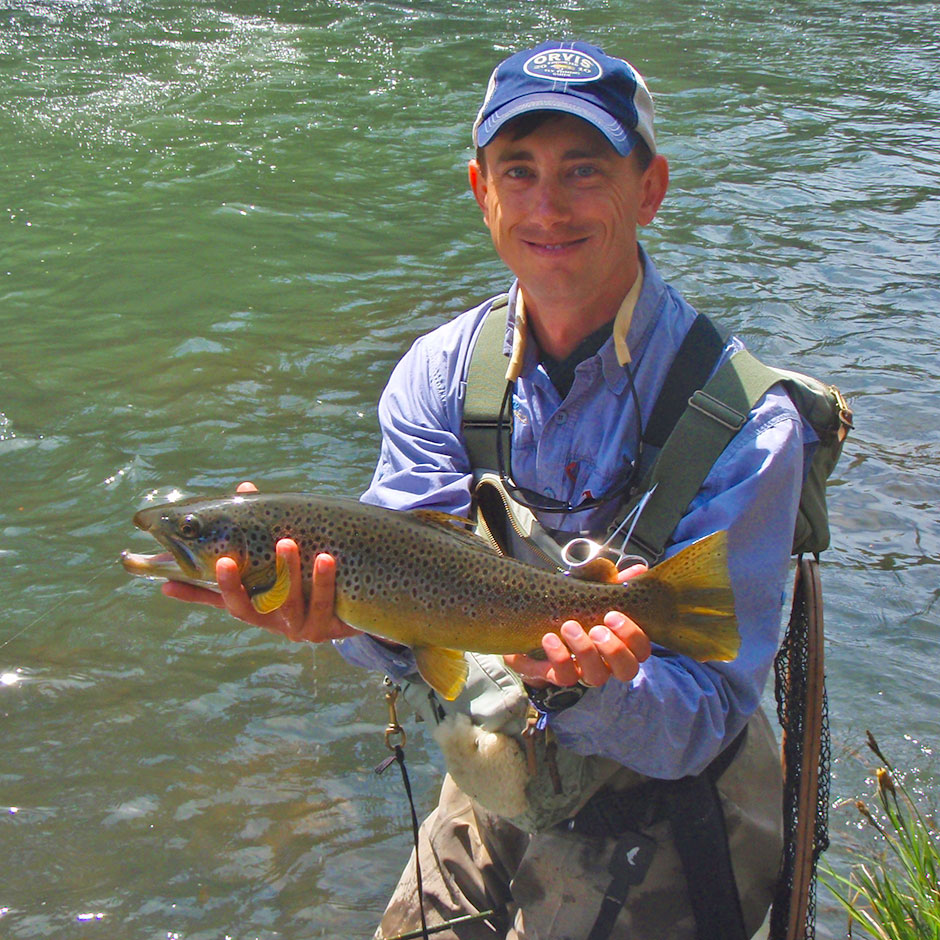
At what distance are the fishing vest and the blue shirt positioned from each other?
0.14 feet

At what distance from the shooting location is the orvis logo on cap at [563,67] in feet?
9.74

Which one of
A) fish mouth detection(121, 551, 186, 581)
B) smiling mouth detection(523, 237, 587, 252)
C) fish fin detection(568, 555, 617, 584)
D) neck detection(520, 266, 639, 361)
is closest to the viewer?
fish fin detection(568, 555, 617, 584)

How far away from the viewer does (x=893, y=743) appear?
4.78 metres

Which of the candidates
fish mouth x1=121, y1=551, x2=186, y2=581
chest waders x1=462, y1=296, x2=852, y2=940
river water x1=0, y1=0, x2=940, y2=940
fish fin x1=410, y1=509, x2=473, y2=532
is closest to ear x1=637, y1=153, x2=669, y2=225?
chest waders x1=462, y1=296, x2=852, y2=940

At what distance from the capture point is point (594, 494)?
120 inches

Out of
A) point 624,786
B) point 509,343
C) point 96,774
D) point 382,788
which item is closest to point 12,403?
point 96,774

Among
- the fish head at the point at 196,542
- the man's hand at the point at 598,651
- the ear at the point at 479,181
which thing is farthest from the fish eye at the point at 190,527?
the ear at the point at 479,181

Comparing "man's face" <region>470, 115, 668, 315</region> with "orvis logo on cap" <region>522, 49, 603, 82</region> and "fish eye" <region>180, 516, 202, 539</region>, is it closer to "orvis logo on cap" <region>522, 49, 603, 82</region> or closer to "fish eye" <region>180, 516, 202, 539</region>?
"orvis logo on cap" <region>522, 49, 603, 82</region>

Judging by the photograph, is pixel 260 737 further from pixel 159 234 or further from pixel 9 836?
pixel 159 234

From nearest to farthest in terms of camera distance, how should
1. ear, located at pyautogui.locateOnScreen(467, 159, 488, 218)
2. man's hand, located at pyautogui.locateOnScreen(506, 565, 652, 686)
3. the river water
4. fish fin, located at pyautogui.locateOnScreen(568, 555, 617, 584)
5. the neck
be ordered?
man's hand, located at pyautogui.locateOnScreen(506, 565, 652, 686), fish fin, located at pyautogui.locateOnScreen(568, 555, 617, 584), the neck, ear, located at pyautogui.locateOnScreen(467, 159, 488, 218), the river water

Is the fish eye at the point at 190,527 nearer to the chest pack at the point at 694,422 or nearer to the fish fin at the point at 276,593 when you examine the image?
the fish fin at the point at 276,593

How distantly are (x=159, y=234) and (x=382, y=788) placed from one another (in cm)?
747

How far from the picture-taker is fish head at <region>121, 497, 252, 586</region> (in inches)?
110

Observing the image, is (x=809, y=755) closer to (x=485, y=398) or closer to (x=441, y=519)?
(x=441, y=519)
